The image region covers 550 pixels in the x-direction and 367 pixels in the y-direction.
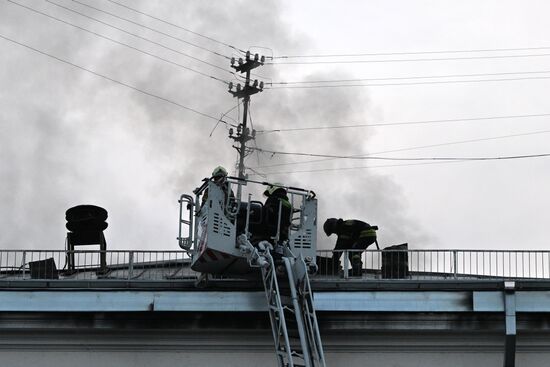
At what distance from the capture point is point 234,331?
22.5 m

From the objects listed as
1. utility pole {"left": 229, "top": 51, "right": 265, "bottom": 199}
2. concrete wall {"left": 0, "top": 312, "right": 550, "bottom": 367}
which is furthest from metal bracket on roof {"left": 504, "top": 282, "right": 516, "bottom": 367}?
utility pole {"left": 229, "top": 51, "right": 265, "bottom": 199}

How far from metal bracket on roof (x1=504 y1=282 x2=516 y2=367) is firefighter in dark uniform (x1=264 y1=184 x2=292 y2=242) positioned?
15.6 ft

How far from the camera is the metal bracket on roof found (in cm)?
2195

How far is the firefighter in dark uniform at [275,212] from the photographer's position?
23.2 m

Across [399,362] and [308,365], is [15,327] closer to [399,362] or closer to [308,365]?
[308,365]

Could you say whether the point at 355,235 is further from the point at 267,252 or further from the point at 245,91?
the point at 245,91

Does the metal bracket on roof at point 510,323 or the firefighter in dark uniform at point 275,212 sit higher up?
the firefighter in dark uniform at point 275,212

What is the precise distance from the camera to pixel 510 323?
22.0 meters

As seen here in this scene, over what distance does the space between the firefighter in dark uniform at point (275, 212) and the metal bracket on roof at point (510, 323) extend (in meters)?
4.75

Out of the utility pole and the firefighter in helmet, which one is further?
the utility pole

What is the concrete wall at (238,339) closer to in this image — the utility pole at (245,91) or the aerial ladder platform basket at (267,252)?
the aerial ladder platform basket at (267,252)

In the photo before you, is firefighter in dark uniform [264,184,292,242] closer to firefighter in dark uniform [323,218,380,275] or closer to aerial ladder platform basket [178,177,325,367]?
aerial ladder platform basket [178,177,325,367]

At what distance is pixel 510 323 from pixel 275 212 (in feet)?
17.6

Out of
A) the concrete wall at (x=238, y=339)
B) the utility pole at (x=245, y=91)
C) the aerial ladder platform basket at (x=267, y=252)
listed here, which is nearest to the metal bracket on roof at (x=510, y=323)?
the concrete wall at (x=238, y=339)
